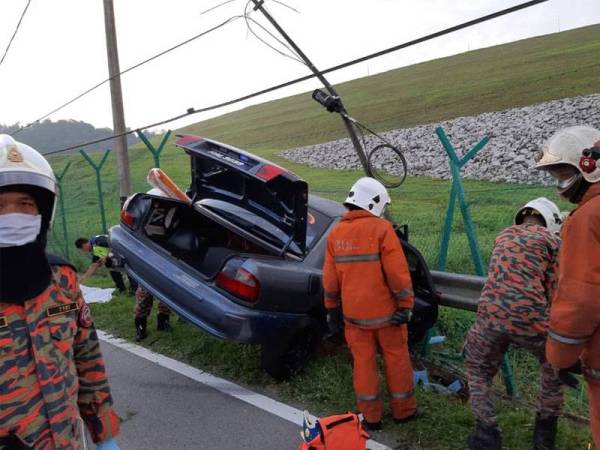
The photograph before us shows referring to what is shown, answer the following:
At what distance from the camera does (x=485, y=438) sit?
322 centimetres

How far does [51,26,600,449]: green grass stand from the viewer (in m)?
4.01

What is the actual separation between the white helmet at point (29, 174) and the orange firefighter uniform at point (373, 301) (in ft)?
7.23

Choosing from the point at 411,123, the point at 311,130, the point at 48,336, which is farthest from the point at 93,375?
the point at 311,130

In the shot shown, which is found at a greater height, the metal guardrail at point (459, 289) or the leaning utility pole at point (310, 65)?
the leaning utility pole at point (310, 65)

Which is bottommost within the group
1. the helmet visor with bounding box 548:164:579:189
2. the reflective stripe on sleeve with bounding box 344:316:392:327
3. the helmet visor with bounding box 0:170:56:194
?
the reflective stripe on sleeve with bounding box 344:316:392:327

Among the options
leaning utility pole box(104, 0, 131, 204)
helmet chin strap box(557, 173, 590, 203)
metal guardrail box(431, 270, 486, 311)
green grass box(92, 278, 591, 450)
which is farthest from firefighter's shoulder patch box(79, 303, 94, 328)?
leaning utility pole box(104, 0, 131, 204)

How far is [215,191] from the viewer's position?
5.01 metres

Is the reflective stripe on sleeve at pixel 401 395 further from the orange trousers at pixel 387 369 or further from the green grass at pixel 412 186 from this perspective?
the green grass at pixel 412 186

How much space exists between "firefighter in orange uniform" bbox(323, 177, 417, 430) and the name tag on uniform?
2142 mm

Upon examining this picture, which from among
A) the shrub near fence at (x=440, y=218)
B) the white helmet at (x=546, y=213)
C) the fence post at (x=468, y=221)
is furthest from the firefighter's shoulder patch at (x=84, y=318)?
the shrub near fence at (x=440, y=218)

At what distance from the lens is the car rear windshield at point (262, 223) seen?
14.5 ft

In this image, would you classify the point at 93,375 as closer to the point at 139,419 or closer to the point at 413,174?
the point at 139,419

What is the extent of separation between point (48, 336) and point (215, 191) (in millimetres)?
3263

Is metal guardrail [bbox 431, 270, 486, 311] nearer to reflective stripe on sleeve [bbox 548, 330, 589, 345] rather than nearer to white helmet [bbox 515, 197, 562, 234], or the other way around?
white helmet [bbox 515, 197, 562, 234]
